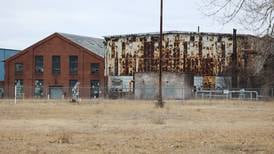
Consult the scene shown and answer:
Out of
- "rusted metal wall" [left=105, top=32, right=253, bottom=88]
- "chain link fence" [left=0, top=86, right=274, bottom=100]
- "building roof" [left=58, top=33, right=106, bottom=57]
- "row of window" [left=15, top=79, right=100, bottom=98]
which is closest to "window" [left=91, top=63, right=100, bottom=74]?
"row of window" [left=15, top=79, right=100, bottom=98]

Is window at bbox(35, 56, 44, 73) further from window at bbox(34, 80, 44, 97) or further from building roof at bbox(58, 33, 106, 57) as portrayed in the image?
building roof at bbox(58, 33, 106, 57)

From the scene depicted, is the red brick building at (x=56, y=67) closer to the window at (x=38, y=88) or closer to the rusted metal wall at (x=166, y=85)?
the window at (x=38, y=88)

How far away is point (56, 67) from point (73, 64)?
247 centimetres

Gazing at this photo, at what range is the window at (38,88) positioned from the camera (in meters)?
77.4

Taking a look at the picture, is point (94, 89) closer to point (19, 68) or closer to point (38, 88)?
point (38, 88)

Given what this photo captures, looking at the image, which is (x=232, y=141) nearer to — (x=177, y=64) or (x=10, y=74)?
(x=177, y=64)

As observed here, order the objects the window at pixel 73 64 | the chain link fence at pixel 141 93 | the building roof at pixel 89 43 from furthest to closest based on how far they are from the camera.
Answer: the building roof at pixel 89 43, the window at pixel 73 64, the chain link fence at pixel 141 93

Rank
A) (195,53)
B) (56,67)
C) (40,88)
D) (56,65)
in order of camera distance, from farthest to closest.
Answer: (56,65), (56,67), (40,88), (195,53)

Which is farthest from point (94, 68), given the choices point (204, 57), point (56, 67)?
Result: point (204, 57)

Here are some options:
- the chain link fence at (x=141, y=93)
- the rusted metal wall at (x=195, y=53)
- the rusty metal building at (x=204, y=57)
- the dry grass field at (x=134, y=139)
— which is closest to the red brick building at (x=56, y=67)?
the chain link fence at (x=141, y=93)

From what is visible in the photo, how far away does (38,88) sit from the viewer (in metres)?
79.2

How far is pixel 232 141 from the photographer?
1866cm

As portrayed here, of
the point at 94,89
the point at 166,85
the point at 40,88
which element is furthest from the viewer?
the point at 40,88

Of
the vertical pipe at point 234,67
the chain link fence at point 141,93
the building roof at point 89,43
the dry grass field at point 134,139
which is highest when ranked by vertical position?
the building roof at point 89,43
